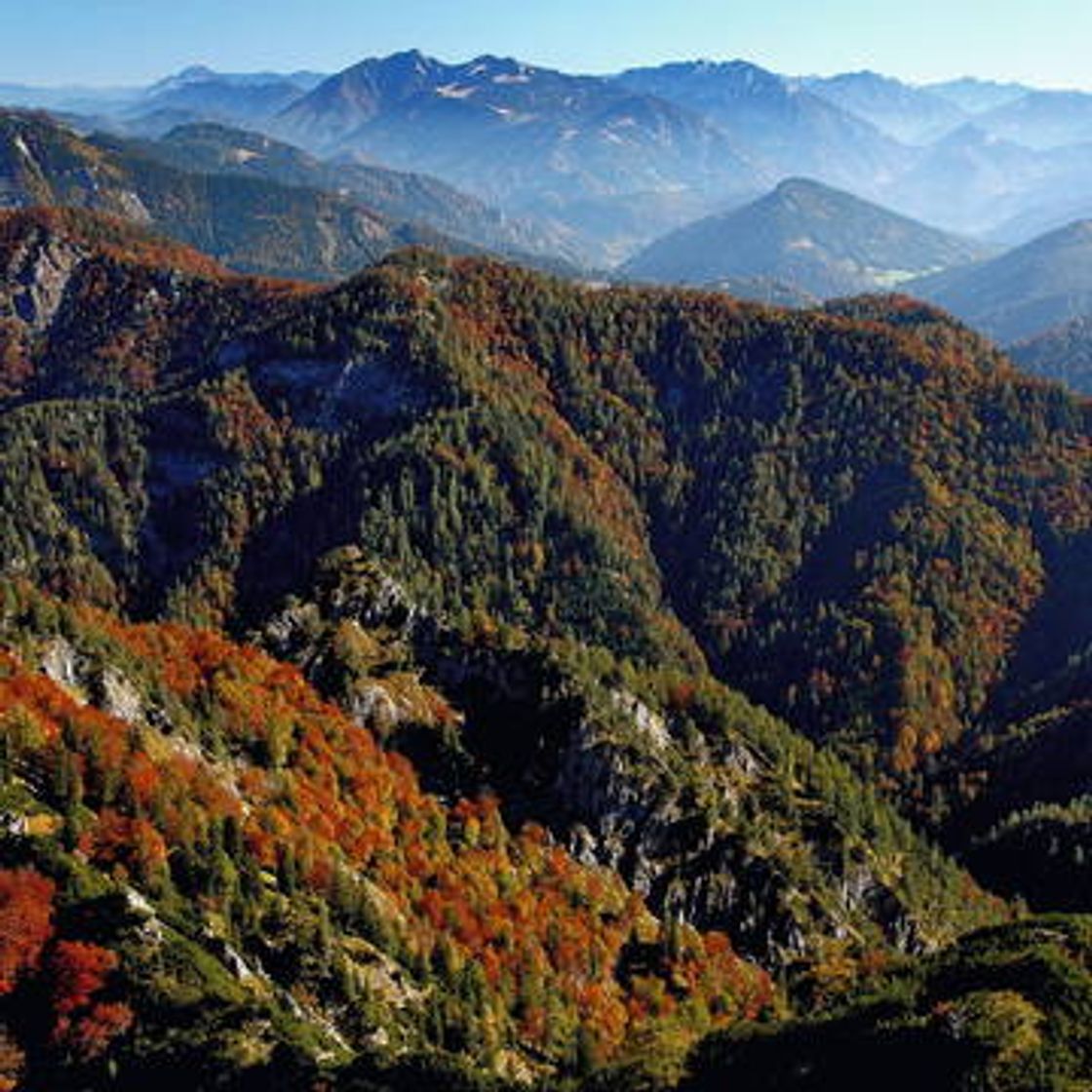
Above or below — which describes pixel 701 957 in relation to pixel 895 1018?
below

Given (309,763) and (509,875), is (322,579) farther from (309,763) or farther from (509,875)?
(509,875)

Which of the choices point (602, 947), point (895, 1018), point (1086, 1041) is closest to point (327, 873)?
point (602, 947)

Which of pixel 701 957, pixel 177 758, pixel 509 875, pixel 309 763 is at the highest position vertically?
pixel 177 758

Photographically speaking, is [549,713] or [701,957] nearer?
[701,957]

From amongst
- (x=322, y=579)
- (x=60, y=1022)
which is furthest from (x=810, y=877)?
(x=60, y=1022)

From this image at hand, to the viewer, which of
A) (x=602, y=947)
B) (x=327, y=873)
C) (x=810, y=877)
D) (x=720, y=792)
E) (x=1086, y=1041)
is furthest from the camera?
(x=720, y=792)

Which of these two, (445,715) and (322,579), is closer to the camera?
(445,715)

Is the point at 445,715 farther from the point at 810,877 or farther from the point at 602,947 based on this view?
the point at 810,877

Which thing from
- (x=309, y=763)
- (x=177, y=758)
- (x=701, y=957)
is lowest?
(x=701, y=957)

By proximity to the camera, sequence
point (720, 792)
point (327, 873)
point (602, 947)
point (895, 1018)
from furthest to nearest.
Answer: point (720, 792)
point (602, 947)
point (327, 873)
point (895, 1018)
